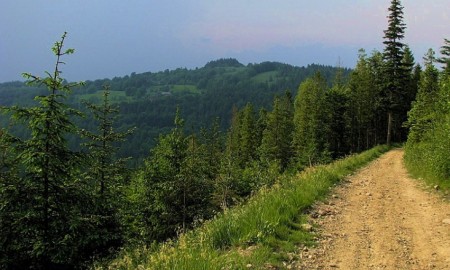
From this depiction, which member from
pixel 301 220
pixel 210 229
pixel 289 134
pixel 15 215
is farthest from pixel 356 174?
pixel 289 134

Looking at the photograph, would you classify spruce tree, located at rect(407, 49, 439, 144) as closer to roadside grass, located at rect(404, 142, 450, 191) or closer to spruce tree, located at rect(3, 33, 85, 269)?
roadside grass, located at rect(404, 142, 450, 191)

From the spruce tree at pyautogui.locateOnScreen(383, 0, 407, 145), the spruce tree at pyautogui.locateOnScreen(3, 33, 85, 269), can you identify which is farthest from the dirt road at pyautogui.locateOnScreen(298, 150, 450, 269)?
the spruce tree at pyautogui.locateOnScreen(383, 0, 407, 145)

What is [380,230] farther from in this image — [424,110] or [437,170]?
[424,110]

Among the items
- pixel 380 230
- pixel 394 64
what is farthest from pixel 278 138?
pixel 380 230

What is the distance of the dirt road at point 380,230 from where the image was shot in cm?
735

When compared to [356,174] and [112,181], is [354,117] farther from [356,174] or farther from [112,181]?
[112,181]

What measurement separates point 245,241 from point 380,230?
376 centimetres

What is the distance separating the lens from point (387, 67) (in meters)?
49.6

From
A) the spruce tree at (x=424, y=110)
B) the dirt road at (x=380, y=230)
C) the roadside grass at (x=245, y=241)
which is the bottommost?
the dirt road at (x=380, y=230)

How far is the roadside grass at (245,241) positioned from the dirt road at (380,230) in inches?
18.9

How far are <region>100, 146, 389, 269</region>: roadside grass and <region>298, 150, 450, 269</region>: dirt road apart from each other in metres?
0.48

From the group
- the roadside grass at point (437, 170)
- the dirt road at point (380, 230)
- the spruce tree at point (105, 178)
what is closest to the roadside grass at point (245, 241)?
the dirt road at point (380, 230)

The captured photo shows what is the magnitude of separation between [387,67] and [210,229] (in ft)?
158

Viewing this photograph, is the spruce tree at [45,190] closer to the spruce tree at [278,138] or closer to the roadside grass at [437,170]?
the roadside grass at [437,170]
